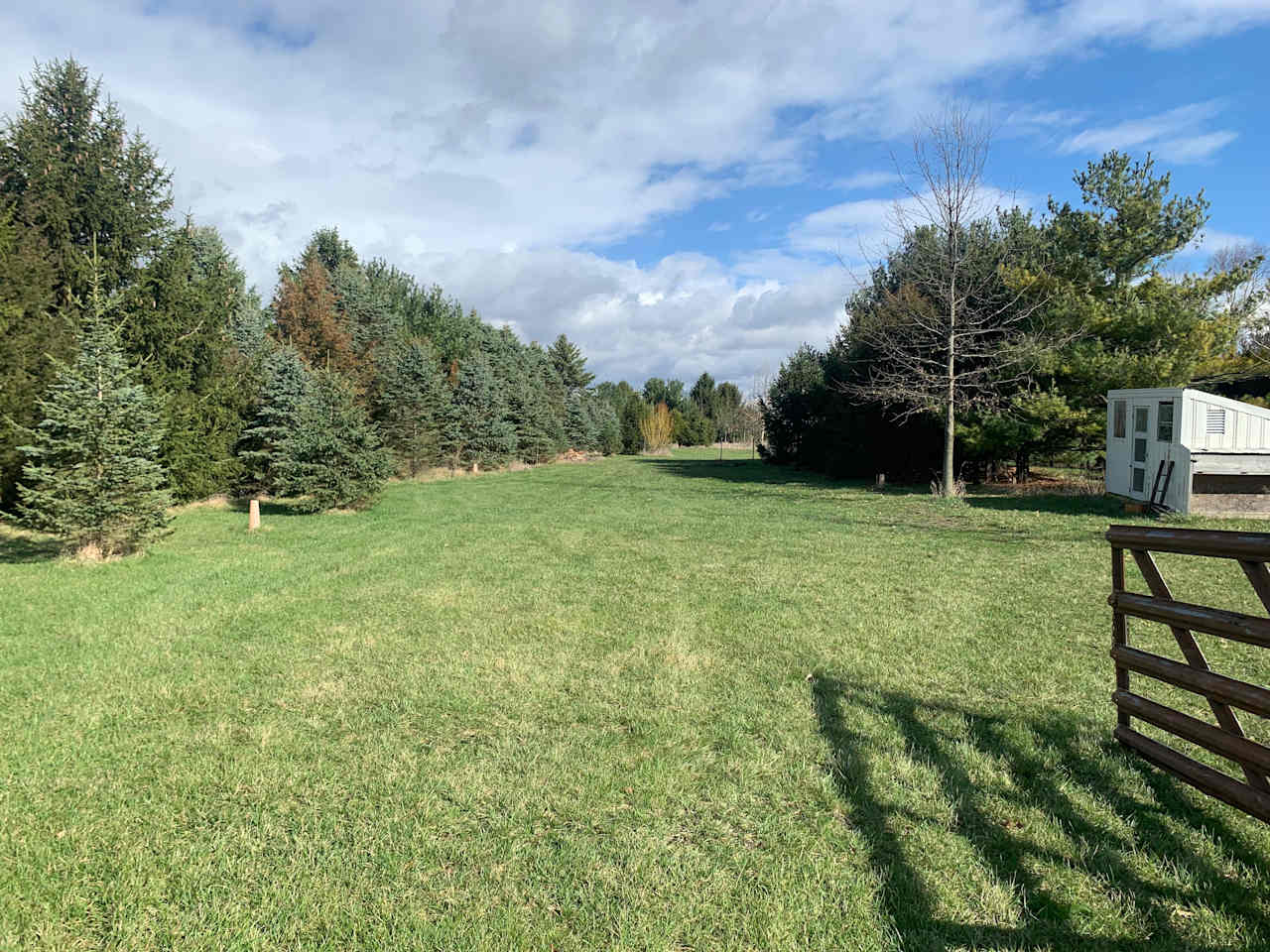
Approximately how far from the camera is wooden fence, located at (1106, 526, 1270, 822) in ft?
8.11

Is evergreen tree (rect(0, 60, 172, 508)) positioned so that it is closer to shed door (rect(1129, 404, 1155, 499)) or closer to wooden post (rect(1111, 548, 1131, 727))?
wooden post (rect(1111, 548, 1131, 727))

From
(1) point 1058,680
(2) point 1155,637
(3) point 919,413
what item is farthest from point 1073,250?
(1) point 1058,680

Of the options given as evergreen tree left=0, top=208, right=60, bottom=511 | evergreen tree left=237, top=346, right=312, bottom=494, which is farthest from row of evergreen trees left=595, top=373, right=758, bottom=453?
evergreen tree left=0, top=208, right=60, bottom=511

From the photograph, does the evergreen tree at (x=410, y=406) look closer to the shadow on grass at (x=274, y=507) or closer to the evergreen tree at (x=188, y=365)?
the evergreen tree at (x=188, y=365)

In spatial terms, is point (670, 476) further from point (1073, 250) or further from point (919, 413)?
point (1073, 250)

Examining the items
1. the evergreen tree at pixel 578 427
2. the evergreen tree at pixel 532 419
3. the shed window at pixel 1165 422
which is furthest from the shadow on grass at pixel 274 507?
the evergreen tree at pixel 578 427

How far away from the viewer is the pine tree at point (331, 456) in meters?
15.4

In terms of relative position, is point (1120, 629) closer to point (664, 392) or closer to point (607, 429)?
point (607, 429)

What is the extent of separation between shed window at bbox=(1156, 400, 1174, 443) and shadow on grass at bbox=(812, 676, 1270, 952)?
11.2 m

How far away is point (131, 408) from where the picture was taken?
31.1ft

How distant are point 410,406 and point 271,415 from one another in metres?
8.55

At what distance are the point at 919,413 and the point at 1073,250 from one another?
18.8 feet

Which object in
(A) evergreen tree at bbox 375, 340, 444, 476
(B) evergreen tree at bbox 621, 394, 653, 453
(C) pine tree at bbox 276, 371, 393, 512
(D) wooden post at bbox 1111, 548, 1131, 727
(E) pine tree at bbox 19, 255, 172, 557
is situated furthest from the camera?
(B) evergreen tree at bbox 621, 394, 653, 453

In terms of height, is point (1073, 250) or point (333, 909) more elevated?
point (1073, 250)
